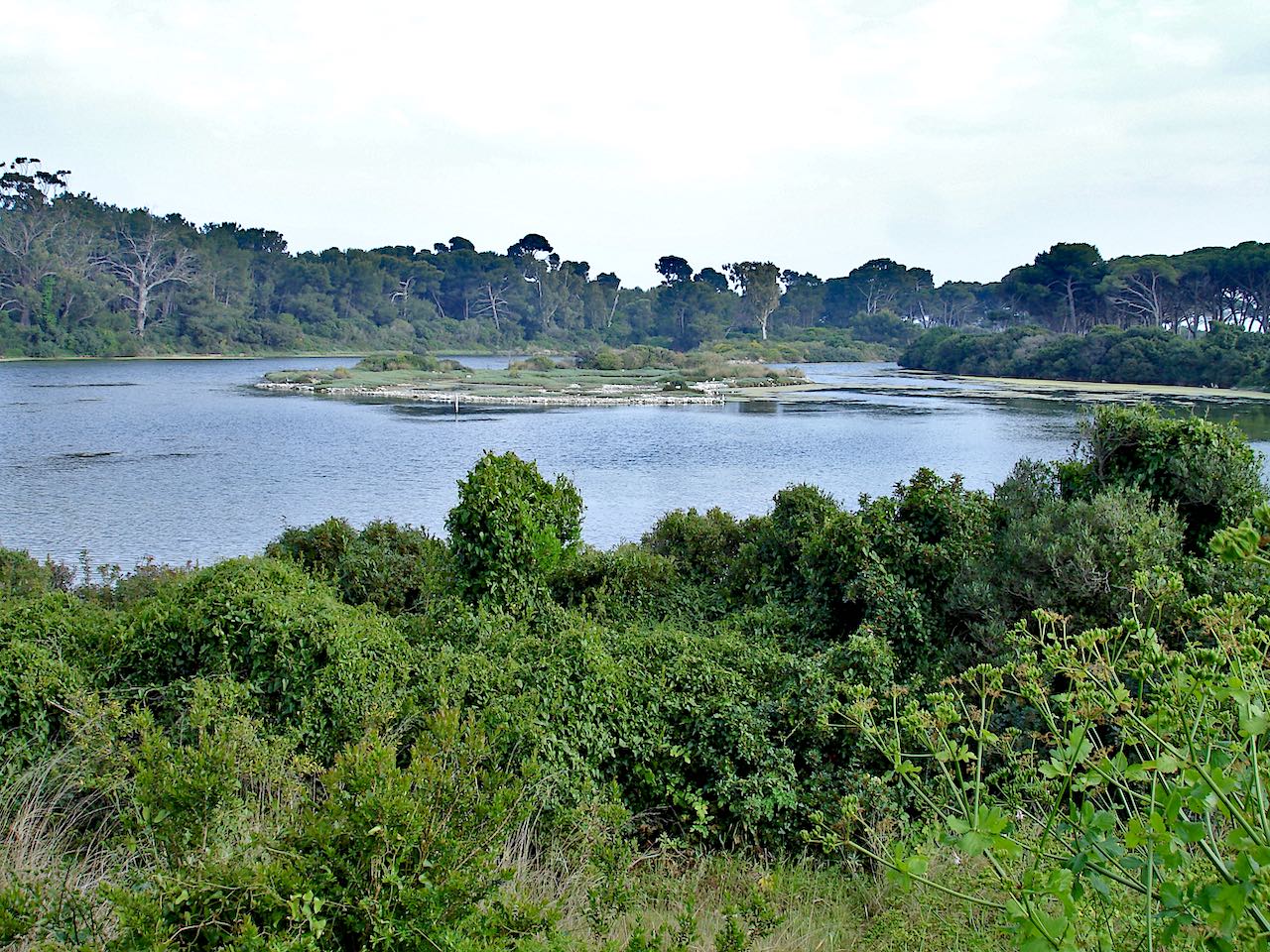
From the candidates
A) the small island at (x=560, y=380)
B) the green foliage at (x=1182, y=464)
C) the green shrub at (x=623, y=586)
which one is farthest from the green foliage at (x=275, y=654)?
the small island at (x=560, y=380)

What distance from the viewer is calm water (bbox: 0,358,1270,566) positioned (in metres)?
17.9

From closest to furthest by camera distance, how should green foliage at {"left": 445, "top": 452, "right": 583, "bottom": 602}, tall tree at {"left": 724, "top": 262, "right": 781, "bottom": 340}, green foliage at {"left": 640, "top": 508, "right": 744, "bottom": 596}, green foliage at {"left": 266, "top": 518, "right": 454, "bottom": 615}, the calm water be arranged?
1. green foliage at {"left": 445, "top": 452, "right": 583, "bottom": 602}
2. green foliage at {"left": 266, "top": 518, "right": 454, "bottom": 615}
3. green foliage at {"left": 640, "top": 508, "right": 744, "bottom": 596}
4. the calm water
5. tall tree at {"left": 724, "top": 262, "right": 781, "bottom": 340}

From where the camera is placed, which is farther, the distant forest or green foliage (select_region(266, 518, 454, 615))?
the distant forest

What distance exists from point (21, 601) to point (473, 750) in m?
4.92

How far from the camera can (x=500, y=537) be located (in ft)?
28.5

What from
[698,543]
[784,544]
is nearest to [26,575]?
[698,543]

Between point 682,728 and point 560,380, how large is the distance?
51.5 m

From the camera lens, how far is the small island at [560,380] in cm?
4697

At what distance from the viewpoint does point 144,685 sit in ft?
20.1

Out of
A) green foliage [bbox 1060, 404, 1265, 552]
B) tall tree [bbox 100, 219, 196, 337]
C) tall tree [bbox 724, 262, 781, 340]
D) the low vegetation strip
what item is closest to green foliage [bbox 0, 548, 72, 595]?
green foliage [bbox 1060, 404, 1265, 552]

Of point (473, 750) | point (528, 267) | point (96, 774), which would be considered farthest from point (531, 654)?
point (528, 267)

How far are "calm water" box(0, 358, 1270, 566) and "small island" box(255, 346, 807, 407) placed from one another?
3703 mm

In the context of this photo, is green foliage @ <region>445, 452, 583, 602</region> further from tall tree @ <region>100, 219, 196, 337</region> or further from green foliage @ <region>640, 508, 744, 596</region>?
tall tree @ <region>100, 219, 196, 337</region>

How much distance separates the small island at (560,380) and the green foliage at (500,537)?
32.8 metres
